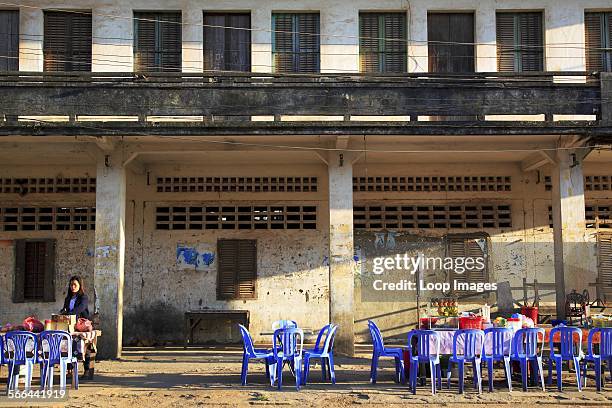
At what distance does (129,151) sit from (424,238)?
7.15 metres

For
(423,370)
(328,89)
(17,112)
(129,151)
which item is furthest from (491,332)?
(17,112)

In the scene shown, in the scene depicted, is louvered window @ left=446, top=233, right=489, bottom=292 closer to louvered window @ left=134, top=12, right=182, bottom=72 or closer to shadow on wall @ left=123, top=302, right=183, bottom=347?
shadow on wall @ left=123, top=302, right=183, bottom=347

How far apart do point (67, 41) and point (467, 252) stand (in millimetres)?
10461

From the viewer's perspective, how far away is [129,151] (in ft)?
46.2

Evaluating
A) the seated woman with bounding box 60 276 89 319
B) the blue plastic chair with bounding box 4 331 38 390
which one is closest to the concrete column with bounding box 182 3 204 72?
the seated woman with bounding box 60 276 89 319

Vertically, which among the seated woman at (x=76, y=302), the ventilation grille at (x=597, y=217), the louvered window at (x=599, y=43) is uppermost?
the louvered window at (x=599, y=43)

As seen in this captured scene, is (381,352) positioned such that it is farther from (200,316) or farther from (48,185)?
(48,185)

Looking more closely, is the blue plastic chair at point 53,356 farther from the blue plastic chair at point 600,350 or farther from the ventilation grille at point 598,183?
the ventilation grille at point 598,183

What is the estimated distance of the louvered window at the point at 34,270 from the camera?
16.3 metres

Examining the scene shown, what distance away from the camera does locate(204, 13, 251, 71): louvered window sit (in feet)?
51.5

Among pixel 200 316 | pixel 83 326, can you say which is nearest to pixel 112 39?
pixel 200 316

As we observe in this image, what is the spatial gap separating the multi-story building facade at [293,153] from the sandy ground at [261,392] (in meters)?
2.14

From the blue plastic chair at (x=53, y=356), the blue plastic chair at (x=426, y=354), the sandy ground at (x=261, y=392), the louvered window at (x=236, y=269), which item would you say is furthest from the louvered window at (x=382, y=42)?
the blue plastic chair at (x=53, y=356)

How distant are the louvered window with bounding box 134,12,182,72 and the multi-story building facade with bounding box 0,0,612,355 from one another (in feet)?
0.15
